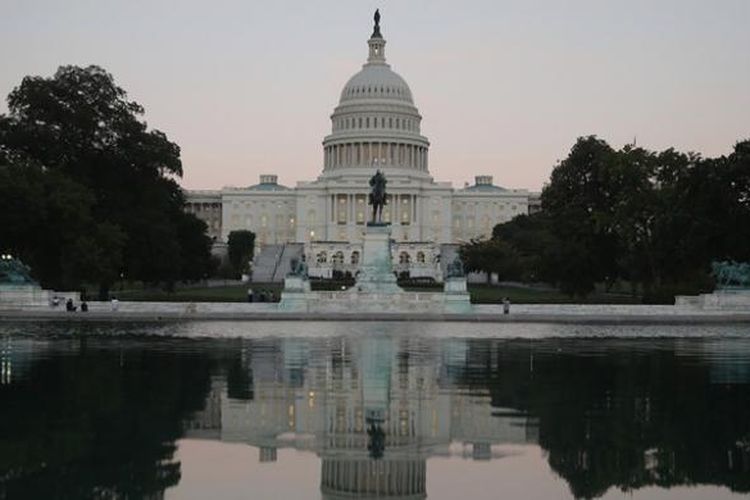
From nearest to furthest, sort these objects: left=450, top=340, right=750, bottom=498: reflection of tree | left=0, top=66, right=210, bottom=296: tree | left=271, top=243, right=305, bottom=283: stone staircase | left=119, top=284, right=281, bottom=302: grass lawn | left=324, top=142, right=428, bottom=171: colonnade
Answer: left=450, top=340, right=750, bottom=498: reflection of tree < left=119, top=284, right=281, bottom=302: grass lawn < left=0, top=66, right=210, bottom=296: tree < left=271, top=243, right=305, bottom=283: stone staircase < left=324, top=142, right=428, bottom=171: colonnade

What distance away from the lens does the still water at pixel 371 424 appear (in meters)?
10.9

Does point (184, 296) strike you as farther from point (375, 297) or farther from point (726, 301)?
point (726, 301)

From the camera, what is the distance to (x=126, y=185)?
65500 millimetres

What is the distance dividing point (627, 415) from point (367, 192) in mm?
148059

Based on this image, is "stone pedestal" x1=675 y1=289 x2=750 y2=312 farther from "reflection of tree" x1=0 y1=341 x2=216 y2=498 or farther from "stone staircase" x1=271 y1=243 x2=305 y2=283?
"stone staircase" x1=271 y1=243 x2=305 y2=283

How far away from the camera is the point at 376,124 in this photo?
535 ft

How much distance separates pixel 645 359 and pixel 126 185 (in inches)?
1810

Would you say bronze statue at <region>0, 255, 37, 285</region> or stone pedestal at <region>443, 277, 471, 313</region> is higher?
bronze statue at <region>0, 255, 37, 285</region>

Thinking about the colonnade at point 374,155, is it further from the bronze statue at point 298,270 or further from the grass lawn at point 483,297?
the bronze statue at point 298,270

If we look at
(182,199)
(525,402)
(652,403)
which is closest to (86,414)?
(525,402)

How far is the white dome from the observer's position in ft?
541

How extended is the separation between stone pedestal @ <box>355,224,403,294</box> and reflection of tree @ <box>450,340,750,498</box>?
1239 inches

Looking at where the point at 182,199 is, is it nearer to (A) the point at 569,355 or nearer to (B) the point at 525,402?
(A) the point at 569,355

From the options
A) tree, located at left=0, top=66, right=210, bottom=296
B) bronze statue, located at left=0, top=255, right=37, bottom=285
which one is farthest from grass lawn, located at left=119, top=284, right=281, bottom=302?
bronze statue, located at left=0, top=255, right=37, bottom=285
